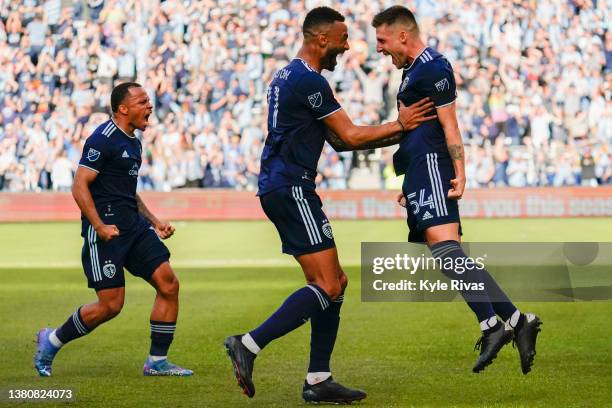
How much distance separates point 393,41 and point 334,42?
2.24 feet

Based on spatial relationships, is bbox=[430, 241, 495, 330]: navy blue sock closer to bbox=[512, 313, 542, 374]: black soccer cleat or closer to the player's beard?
bbox=[512, 313, 542, 374]: black soccer cleat

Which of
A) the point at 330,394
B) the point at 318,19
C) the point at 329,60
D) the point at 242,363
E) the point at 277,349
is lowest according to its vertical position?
the point at 277,349

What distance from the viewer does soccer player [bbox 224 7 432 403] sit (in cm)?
777

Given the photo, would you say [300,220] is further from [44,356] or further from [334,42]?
[44,356]

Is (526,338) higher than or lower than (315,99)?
lower

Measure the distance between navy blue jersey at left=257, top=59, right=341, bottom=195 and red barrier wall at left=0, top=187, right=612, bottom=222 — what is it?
2157 cm

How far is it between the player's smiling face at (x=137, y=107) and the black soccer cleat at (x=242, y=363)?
244cm

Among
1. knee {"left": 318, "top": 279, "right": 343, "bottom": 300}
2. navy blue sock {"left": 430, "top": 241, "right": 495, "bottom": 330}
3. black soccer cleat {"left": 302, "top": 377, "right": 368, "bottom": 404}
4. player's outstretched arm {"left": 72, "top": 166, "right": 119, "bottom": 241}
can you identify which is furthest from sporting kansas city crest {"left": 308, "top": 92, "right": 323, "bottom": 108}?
player's outstretched arm {"left": 72, "top": 166, "right": 119, "bottom": 241}

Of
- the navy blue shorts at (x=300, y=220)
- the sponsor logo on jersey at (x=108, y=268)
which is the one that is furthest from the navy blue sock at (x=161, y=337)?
the navy blue shorts at (x=300, y=220)

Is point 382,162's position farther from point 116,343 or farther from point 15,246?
point 116,343

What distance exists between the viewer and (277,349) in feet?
34.9

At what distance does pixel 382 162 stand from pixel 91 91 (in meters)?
8.28

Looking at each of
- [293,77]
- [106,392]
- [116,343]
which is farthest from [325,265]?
[116,343]

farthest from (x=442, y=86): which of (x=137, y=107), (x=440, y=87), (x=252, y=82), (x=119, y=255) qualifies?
(x=252, y=82)
